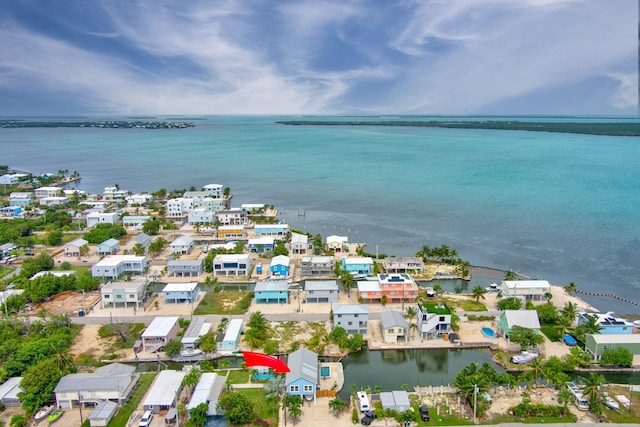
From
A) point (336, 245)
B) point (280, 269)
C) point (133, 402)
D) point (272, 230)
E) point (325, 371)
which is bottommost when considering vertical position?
point (133, 402)

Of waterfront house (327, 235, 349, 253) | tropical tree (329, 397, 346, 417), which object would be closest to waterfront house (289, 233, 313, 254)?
waterfront house (327, 235, 349, 253)

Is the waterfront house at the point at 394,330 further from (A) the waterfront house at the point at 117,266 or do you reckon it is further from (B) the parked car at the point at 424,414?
(A) the waterfront house at the point at 117,266

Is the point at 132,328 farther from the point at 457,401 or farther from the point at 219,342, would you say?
the point at 457,401

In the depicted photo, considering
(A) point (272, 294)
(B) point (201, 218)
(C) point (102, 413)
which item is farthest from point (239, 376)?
(B) point (201, 218)

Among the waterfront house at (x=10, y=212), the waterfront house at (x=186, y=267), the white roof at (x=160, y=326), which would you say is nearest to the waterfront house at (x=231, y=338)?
the white roof at (x=160, y=326)

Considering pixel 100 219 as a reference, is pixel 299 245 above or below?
below

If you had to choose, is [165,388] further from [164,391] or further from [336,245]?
[336,245]

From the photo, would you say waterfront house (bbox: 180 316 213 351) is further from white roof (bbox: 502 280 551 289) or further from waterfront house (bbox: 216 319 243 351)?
white roof (bbox: 502 280 551 289)
